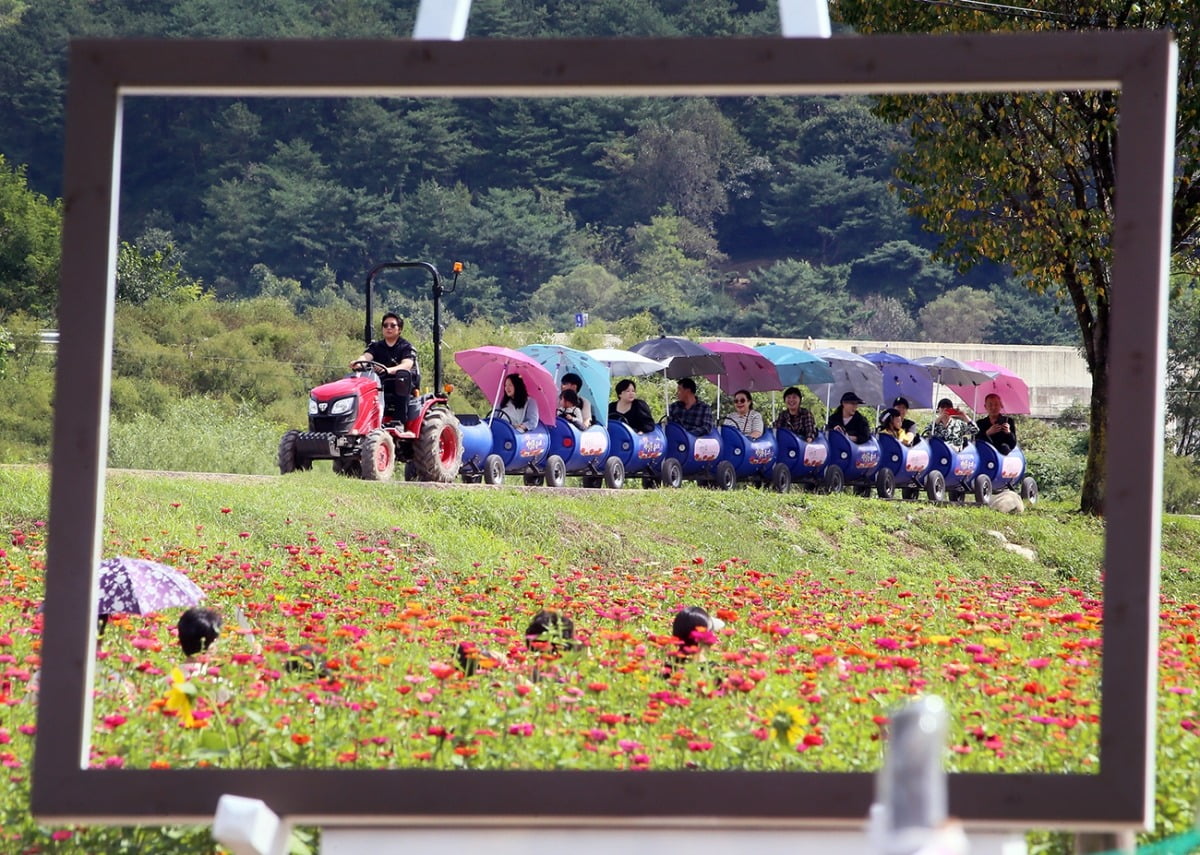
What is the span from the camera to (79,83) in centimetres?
355

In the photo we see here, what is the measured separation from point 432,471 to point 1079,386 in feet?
106

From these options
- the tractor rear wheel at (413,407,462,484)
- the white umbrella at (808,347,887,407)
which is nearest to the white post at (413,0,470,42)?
the tractor rear wheel at (413,407,462,484)

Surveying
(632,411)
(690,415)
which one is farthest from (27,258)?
(690,415)

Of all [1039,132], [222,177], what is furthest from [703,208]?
[1039,132]

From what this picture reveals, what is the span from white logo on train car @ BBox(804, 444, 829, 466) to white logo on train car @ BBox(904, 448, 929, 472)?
136cm

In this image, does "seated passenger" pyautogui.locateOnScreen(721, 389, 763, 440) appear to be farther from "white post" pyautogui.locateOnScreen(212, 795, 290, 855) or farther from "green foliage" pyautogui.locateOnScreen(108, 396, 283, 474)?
"white post" pyautogui.locateOnScreen(212, 795, 290, 855)

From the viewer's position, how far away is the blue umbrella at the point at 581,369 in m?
17.3

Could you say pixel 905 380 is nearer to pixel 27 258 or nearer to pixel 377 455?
pixel 377 455

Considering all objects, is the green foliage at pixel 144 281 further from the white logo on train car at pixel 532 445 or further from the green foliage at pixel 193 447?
the white logo on train car at pixel 532 445

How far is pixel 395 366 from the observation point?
44.4 feet

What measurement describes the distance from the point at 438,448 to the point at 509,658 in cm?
845

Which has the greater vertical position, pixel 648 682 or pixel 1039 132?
pixel 1039 132

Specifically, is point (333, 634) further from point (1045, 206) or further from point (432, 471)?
point (1045, 206)

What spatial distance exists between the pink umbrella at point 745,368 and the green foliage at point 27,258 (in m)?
16.9
